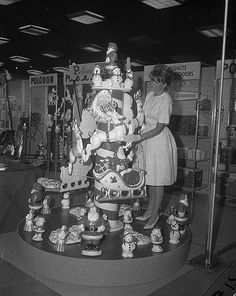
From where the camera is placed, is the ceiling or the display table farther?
the ceiling

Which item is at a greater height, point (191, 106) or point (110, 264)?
point (191, 106)

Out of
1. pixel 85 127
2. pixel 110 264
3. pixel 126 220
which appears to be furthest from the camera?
pixel 126 220

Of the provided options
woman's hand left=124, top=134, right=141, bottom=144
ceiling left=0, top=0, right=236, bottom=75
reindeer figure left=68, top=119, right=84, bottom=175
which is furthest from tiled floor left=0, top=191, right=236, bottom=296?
ceiling left=0, top=0, right=236, bottom=75

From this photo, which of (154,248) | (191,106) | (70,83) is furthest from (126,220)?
(70,83)

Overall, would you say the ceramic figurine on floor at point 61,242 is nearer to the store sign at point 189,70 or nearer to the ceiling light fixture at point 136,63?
the store sign at point 189,70

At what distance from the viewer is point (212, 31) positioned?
5031 millimetres

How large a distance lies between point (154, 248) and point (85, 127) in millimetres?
1006

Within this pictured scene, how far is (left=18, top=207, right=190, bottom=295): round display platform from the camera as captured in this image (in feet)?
7.31

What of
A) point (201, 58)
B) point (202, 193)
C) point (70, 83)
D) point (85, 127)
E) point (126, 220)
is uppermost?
point (201, 58)

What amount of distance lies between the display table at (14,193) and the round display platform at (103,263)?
633 mm

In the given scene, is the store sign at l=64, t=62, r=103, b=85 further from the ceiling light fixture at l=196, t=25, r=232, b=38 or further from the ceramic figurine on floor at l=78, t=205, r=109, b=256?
the ceramic figurine on floor at l=78, t=205, r=109, b=256

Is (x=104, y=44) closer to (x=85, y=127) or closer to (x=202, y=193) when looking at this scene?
(x=202, y=193)

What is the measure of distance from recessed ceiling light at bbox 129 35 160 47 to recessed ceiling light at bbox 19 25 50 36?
4.53ft

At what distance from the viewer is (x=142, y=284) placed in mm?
2309
